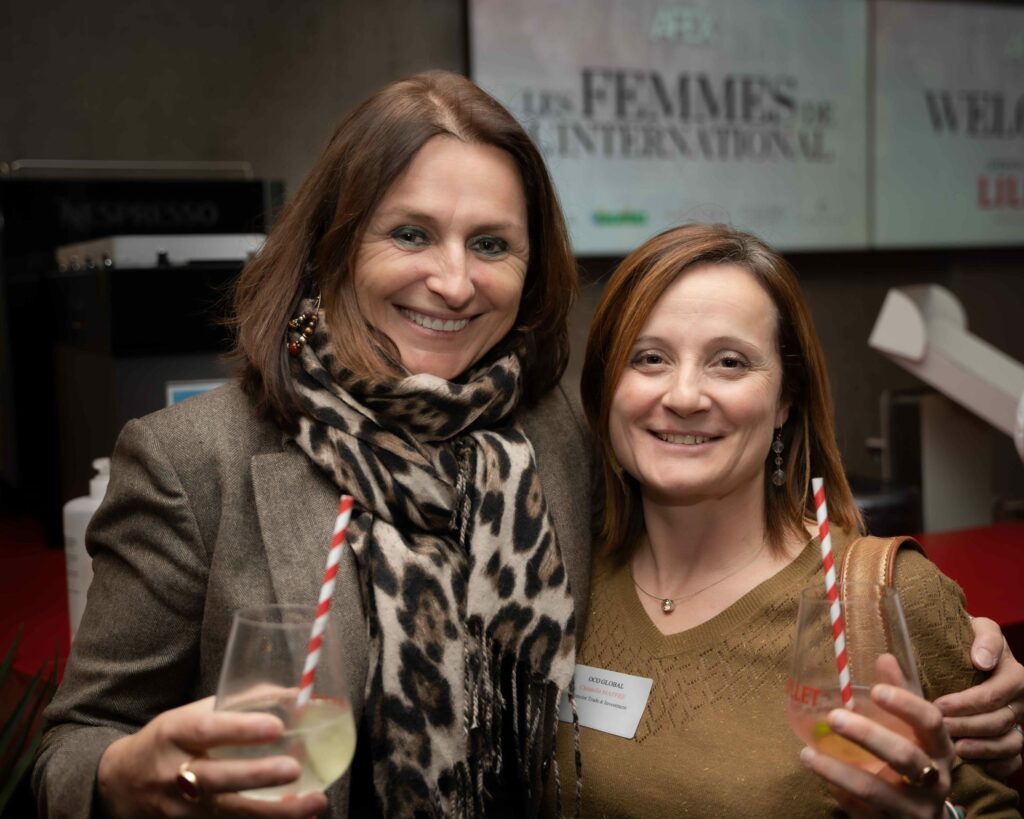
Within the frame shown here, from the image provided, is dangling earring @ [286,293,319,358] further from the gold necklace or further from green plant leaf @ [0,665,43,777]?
the gold necklace

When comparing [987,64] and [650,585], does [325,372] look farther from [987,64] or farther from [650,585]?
[987,64]

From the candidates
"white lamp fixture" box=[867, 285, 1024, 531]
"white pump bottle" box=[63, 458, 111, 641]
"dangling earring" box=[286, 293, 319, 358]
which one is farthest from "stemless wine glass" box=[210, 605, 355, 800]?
"white lamp fixture" box=[867, 285, 1024, 531]

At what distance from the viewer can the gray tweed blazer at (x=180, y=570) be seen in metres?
1.35

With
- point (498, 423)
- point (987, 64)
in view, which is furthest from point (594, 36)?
point (498, 423)

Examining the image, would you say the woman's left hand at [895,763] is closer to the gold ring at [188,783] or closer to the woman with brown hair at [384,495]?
the woman with brown hair at [384,495]

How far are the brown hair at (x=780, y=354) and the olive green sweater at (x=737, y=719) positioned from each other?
0.14 metres

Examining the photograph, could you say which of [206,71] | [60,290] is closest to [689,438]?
[60,290]

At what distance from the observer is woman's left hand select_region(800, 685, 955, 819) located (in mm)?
1072

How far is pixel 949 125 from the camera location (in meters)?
5.12

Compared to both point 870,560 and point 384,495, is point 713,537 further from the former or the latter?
point 384,495

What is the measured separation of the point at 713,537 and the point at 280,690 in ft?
2.68

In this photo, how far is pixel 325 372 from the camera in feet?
4.92

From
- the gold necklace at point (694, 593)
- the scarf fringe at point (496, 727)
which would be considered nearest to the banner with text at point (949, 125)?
the gold necklace at point (694, 593)

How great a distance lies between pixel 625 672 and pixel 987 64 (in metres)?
4.57
